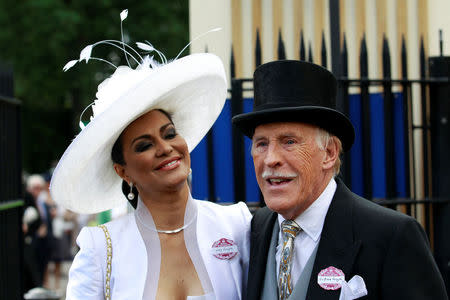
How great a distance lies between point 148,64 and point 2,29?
13.0 metres

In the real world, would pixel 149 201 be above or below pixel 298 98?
below

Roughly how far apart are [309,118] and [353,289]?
0.74m

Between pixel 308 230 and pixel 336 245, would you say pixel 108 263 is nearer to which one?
pixel 308 230

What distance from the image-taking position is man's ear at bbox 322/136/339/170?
2.80 meters

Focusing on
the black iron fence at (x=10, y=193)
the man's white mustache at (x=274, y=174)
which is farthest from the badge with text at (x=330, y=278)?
the black iron fence at (x=10, y=193)

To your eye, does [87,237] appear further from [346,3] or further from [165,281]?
[346,3]

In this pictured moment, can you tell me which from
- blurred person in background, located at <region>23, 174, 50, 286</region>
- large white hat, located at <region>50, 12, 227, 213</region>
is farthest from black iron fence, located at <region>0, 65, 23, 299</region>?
blurred person in background, located at <region>23, 174, 50, 286</region>

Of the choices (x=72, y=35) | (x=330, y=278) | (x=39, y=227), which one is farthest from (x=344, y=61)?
(x=72, y=35)

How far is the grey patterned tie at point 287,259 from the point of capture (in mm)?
2748

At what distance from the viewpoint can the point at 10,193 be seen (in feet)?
16.4

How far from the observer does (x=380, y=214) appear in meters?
2.66

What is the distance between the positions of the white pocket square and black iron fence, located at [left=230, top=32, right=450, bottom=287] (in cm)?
185

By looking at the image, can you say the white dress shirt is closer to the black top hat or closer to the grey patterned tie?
the grey patterned tie

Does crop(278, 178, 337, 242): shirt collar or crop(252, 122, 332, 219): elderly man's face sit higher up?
crop(252, 122, 332, 219): elderly man's face
